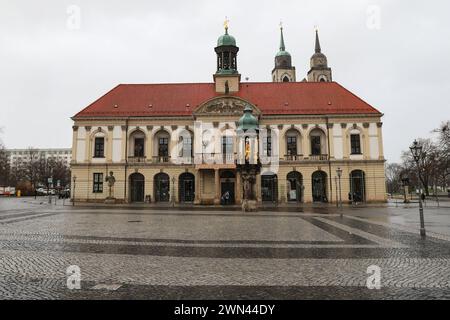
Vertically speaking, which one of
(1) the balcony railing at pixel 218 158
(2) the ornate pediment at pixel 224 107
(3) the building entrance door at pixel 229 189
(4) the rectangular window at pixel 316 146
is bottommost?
(3) the building entrance door at pixel 229 189

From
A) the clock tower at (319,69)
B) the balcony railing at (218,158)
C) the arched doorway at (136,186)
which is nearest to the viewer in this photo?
the balcony railing at (218,158)

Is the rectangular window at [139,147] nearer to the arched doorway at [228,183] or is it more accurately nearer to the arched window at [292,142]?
the arched doorway at [228,183]

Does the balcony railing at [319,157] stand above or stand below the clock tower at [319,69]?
below

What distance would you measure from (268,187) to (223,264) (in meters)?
32.8

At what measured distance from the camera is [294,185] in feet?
133

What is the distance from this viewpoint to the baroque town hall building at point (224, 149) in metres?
39.6

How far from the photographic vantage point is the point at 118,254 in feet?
29.9

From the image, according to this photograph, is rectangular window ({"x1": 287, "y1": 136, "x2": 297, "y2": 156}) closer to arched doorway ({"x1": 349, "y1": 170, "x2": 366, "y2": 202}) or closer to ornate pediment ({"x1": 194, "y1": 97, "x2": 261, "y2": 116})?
ornate pediment ({"x1": 194, "y1": 97, "x2": 261, "y2": 116})

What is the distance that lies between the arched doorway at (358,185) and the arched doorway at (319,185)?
2962mm

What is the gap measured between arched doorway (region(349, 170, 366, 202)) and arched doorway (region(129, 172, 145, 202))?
79.3 ft

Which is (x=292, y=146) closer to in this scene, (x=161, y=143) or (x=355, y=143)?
(x=355, y=143)

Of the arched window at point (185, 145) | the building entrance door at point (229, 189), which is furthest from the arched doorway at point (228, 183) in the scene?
the arched window at point (185, 145)

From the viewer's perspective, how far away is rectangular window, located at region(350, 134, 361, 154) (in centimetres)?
4012
